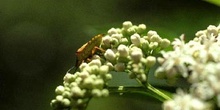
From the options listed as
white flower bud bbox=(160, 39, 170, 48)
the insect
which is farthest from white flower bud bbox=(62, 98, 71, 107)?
Answer: white flower bud bbox=(160, 39, 170, 48)

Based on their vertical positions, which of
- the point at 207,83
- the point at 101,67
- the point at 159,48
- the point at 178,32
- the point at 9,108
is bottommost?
the point at 207,83

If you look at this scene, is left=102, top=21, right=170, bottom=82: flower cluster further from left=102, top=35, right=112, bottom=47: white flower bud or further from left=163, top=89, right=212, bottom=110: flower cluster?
left=163, top=89, right=212, bottom=110: flower cluster

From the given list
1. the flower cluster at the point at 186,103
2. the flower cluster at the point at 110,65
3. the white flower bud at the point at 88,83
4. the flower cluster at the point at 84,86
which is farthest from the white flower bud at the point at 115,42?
the flower cluster at the point at 186,103

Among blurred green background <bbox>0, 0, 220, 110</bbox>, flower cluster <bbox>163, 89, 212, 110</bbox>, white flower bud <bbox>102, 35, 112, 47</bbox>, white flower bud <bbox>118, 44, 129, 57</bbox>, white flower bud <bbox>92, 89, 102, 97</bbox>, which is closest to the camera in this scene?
flower cluster <bbox>163, 89, 212, 110</bbox>

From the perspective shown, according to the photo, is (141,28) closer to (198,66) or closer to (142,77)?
(142,77)

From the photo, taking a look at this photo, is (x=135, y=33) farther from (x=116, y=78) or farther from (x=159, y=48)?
(x=116, y=78)

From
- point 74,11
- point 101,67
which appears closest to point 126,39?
point 101,67
